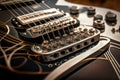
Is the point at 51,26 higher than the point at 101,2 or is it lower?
higher

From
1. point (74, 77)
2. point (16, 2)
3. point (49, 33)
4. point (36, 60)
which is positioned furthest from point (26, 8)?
point (74, 77)

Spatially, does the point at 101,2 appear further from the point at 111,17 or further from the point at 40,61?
the point at 40,61

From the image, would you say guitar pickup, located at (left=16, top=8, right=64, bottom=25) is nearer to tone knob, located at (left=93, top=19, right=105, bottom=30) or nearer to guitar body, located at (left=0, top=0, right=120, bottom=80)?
guitar body, located at (left=0, top=0, right=120, bottom=80)

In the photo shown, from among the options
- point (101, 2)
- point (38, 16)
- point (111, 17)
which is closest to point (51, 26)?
point (38, 16)

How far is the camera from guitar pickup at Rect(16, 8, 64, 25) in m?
0.86

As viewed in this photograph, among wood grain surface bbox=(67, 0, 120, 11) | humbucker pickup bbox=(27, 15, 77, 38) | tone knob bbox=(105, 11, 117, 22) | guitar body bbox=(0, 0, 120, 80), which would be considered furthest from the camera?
wood grain surface bbox=(67, 0, 120, 11)

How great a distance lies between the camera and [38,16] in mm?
900

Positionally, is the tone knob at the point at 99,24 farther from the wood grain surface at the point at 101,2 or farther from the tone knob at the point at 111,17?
the wood grain surface at the point at 101,2

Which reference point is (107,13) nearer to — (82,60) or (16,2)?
(82,60)

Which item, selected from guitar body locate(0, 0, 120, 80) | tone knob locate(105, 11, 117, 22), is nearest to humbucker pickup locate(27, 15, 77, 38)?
guitar body locate(0, 0, 120, 80)

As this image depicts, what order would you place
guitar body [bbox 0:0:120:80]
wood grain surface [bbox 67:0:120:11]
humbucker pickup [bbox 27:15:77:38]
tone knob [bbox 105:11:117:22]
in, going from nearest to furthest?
guitar body [bbox 0:0:120:80]
humbucker pickup [bbox 27:15:77:38]
tone knob [bbox 105:11:117:22]
wood grain surface [bbox 67:0:120:11]

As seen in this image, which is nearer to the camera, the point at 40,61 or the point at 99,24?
the point at 40,61

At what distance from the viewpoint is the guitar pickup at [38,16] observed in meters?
0.86

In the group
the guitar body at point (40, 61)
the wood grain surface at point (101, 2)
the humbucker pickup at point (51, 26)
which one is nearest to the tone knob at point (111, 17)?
the guitar body at point (40, 61)
